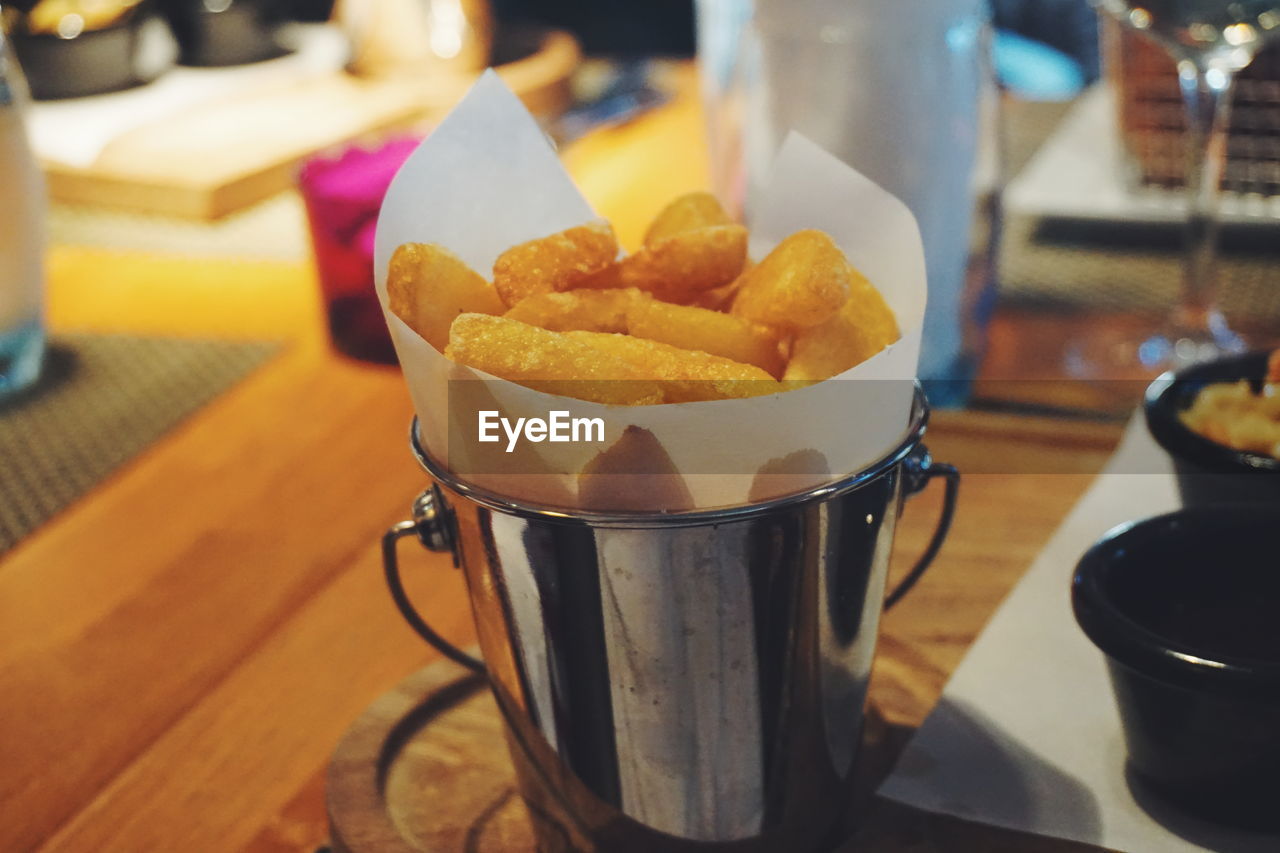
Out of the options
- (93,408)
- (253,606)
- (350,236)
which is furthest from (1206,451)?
(93,408)

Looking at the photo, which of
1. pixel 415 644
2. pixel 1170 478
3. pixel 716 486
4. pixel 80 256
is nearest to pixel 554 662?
pixel 716 486

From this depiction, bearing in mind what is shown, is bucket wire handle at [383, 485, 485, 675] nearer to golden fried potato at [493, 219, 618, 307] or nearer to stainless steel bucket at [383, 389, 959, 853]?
stainless steel bucket at [383, 389, 959, 853]

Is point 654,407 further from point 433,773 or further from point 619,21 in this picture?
point 619,21

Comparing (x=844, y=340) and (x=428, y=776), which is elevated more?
(x=844, y=340)

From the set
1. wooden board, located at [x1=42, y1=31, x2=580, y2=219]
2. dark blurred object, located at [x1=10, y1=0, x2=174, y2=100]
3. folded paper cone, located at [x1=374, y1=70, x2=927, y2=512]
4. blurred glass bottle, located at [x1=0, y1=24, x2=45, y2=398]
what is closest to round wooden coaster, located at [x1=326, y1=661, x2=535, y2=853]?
folded paper cone, located at [x1=374, y1=70, x2=927, y2=512]

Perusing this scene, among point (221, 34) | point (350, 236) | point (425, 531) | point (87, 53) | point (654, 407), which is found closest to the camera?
point (654, 407)

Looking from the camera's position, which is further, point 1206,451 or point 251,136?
point 251,136

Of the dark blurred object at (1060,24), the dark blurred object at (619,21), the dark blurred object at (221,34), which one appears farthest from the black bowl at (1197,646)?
the dark blurred object at (619,21)
